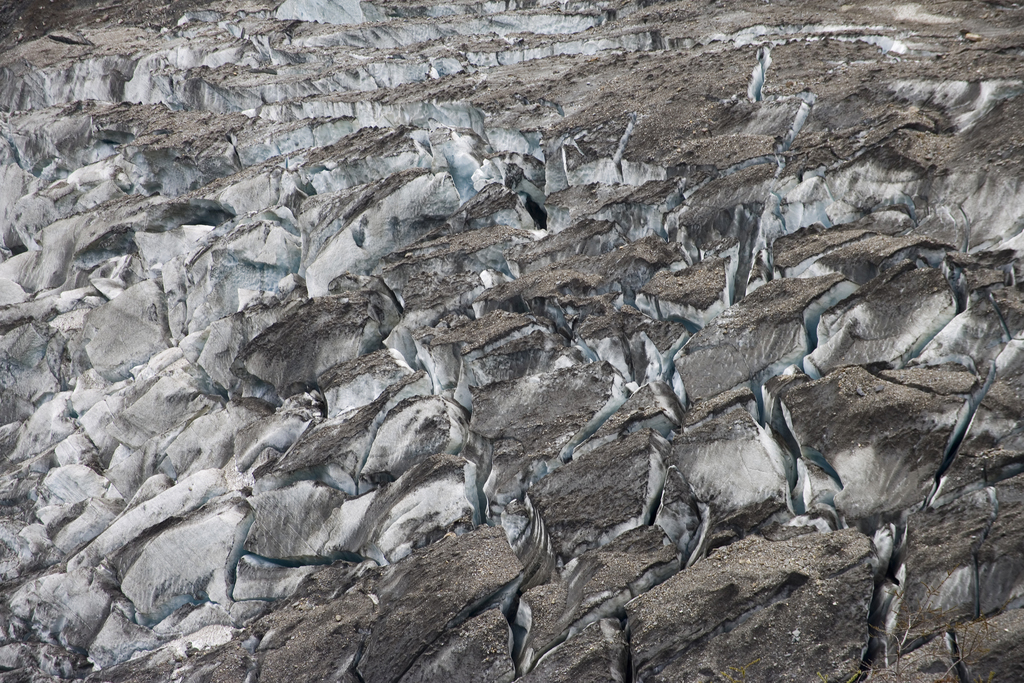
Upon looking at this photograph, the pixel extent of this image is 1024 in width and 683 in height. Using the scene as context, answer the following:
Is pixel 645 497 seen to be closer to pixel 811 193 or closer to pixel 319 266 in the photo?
pixel 811 193

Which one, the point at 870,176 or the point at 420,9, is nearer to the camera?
the point at 870,176

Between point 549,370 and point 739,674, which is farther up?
point 549,370

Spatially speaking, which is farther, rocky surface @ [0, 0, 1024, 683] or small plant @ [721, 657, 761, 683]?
rocky surface @ [0, 0, 1024, 683]

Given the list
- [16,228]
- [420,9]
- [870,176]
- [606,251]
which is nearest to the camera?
[870,176]

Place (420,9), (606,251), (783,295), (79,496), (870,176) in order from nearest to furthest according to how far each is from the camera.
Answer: (783,295) < (870,176) < (606,251) < (79,496) < (420,9)

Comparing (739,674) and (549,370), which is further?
(549,370)

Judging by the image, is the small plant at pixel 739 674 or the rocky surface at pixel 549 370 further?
the rocky surface at pixel 549 370

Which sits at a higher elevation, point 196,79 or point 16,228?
point 196,79

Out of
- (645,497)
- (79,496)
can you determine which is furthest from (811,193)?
(79,496)
